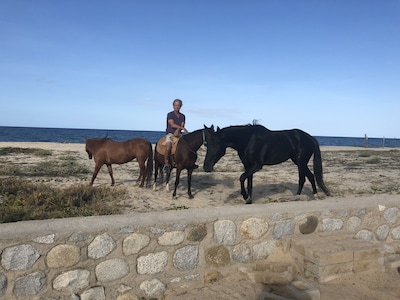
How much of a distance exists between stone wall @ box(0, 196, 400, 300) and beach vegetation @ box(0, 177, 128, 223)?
186 cm

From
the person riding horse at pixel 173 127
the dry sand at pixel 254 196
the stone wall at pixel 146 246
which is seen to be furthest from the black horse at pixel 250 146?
the stone wall at pixel 146 246

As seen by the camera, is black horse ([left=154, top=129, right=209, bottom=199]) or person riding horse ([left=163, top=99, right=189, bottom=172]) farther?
person riding horse ([left=163, top=99, right=189, bottom=172])

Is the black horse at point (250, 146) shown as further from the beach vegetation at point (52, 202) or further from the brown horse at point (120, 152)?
the brown horse at point (120, 152)

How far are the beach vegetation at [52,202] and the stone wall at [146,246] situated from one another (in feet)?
6.11

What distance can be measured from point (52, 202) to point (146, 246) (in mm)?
3322

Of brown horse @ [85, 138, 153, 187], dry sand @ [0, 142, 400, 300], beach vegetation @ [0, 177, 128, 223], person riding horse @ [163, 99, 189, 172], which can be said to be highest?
person riding horse @ [163, 99, 189, 172]

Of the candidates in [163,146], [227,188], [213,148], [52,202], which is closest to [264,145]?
[213,148]

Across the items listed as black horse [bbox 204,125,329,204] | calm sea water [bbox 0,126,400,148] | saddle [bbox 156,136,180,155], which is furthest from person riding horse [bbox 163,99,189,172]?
calm sea water [bbox 0,126,400,148]

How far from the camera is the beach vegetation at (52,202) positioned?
4695 mm

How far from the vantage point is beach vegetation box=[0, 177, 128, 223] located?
470 centimetres

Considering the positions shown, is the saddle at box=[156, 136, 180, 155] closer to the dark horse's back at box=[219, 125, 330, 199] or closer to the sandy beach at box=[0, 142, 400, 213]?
the sandy beach at box=[0, 142, 400, 213]

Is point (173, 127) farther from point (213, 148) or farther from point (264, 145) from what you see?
point (264, 145)

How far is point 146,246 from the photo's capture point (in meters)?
3.29

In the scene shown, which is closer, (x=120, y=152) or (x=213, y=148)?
(x=213, y=148)
